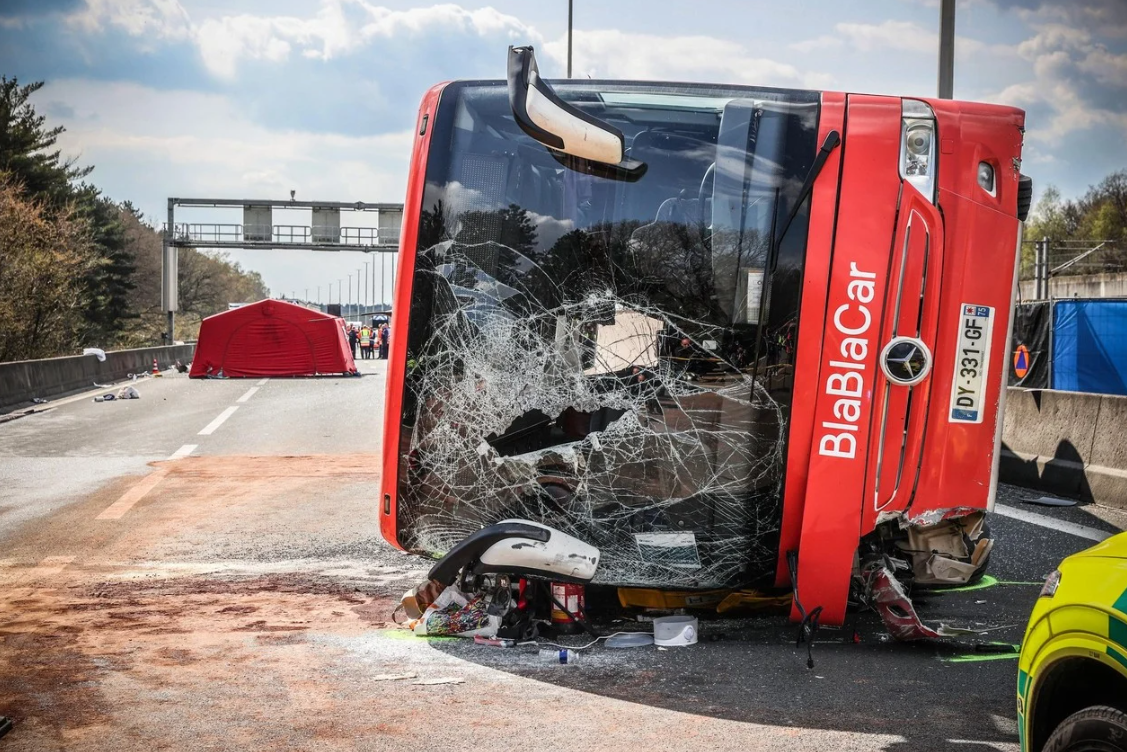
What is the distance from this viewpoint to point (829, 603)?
5254 mm

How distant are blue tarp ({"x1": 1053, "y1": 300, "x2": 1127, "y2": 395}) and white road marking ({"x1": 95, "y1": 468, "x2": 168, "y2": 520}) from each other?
1259 centimetres

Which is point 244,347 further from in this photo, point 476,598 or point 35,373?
point 476,598

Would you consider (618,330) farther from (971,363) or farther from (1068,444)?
(1068,444)

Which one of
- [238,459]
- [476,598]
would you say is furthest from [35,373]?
[476,598]

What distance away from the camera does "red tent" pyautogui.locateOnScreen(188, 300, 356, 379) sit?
1193 inches

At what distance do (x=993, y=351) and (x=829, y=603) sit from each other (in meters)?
1.40

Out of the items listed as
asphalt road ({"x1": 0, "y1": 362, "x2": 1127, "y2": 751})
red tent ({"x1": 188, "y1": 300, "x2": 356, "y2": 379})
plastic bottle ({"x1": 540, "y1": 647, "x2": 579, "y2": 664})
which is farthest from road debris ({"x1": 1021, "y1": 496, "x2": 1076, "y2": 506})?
red tent ({"x1": 188, "y1": 300, "x2": 356, "y2": 379})

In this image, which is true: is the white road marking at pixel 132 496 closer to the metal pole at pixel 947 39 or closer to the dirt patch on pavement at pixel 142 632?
the dirt patch on pavement at pixel 142 632

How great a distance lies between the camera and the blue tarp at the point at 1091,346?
15.8 m

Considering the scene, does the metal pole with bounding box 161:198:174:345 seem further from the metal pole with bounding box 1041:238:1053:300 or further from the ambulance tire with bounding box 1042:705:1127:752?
the ambulance tire with bounding box 1042:705:1127:752

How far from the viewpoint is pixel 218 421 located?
18.0 m

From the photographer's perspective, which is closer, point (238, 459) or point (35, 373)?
point (238, 459)

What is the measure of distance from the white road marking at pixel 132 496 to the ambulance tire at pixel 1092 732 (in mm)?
8123

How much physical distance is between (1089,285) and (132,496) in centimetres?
3733
